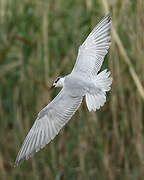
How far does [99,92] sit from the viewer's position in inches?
85.8

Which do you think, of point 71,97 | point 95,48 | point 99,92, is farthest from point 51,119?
point 95,48

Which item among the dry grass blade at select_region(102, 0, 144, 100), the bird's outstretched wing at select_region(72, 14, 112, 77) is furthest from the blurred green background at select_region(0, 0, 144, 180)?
the bird's outstretched wing at select_region(72, 14, 112, 77)

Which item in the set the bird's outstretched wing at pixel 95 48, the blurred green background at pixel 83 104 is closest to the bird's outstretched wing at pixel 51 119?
the bird's outstretched wing at pixel 95 48

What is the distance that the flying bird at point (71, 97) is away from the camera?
2.16 meters

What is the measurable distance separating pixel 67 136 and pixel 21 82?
1.44ft

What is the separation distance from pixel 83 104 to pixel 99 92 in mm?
734

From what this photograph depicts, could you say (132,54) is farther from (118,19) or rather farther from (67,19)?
(67,19)

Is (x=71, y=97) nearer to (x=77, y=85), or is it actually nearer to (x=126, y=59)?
(x=77, y=85)

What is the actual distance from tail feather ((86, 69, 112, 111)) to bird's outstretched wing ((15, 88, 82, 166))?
81 mm

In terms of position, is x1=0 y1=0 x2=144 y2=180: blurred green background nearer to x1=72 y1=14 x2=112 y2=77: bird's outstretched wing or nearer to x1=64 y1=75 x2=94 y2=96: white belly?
x1=72 y1=14 x2=112 y2=77: bird's outstretched wing

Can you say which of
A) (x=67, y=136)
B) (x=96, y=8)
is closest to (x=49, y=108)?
(x=67, y=136)

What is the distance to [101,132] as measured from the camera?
291cm

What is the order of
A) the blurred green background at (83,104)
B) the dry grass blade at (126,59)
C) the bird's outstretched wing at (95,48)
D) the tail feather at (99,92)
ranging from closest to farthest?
the tail feather at (99,92), the bird's outstretched wing at (95,48), the dry grass blade at (126,59), the blurred green background at (83,104)

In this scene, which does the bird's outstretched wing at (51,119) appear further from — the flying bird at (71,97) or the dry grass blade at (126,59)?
the dry grass blade at (126,59)
